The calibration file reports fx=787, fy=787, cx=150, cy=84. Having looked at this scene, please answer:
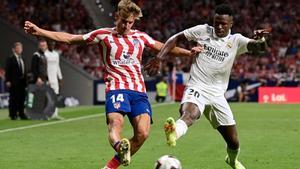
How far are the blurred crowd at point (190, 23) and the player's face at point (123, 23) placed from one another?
90.6 feet

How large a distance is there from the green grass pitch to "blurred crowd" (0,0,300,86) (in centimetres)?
1628

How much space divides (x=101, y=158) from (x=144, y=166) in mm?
1292

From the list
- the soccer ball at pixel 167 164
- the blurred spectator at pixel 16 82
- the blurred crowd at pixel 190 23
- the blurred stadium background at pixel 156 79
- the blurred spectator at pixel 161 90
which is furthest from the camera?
the blurred crowd at pixel 190 23

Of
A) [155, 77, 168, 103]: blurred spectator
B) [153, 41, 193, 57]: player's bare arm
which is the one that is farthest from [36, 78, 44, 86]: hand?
[155, 77, 168, 103]: blurred spectator

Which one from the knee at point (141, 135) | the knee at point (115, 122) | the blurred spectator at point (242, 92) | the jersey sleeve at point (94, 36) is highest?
the jersey sleeve at point (94, 36)

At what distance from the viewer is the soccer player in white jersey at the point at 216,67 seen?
33.6ft

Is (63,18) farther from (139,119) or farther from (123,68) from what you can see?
(139,119)

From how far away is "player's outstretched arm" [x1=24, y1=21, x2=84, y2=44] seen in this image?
9781 mm

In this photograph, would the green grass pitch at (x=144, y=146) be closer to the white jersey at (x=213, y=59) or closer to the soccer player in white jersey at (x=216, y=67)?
the soccer player in white jersey at (x=216, y=67)

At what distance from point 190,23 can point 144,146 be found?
99.8 feet

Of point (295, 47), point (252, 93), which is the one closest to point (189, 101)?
point (252, 93)

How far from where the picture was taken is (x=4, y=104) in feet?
106

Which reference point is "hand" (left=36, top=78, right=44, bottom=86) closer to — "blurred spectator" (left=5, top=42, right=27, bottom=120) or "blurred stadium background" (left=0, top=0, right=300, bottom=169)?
"blurred spectator" (left=5, top=42, right=27, bottom=120)

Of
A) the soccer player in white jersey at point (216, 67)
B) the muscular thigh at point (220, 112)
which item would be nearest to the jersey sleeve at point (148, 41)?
the soccer player in white jersey at point (216, 67)
